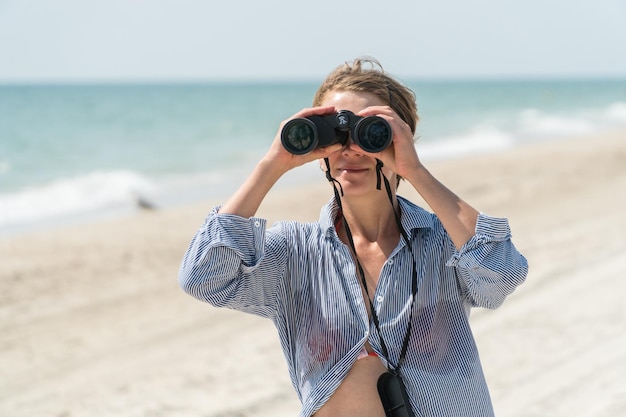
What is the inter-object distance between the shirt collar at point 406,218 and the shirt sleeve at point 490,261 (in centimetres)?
13

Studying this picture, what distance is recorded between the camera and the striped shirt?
1.87m

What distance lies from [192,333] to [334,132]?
3821mm

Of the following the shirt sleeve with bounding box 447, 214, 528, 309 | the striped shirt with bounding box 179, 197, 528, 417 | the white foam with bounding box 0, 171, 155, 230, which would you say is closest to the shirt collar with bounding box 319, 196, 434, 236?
the striped shirt with bounding box 179, 197, 528, 417

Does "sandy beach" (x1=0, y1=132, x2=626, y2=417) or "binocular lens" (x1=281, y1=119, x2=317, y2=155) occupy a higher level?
"sandy beach" (x1=0, y1=132, x2=626, y2=417)

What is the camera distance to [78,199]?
488 inches

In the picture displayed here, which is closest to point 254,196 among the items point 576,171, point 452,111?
point 576,171

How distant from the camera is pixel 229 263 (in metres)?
1.88

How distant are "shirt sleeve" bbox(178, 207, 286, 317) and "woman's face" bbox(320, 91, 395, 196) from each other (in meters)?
0.25

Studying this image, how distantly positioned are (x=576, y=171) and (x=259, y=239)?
40.8 ft

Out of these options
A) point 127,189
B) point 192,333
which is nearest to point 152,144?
point 127,189

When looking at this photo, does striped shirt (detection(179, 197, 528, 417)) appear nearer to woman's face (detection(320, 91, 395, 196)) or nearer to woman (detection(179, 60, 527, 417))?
woman (detection(179, 60, 527, 417))

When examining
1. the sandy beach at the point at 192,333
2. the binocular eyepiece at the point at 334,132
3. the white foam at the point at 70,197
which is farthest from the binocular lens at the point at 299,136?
the white foam at the point at 70,197

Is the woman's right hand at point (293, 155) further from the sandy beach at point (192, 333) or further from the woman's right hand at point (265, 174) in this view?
the sandy beach at point (192, 333)

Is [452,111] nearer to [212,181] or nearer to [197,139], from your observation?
[197,139]
